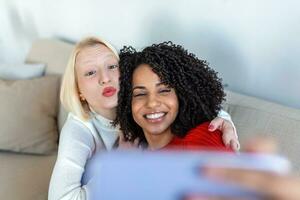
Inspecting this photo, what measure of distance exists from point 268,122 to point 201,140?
35 centimetres

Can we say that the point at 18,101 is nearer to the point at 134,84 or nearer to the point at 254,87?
the point at 134,84

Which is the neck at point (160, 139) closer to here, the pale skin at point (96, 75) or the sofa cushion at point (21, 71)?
the pale skin at point (96, 75)

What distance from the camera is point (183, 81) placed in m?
1.10

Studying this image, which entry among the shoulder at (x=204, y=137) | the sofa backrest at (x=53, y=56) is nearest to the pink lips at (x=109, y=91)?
the shoulder at (x=204, y=137)

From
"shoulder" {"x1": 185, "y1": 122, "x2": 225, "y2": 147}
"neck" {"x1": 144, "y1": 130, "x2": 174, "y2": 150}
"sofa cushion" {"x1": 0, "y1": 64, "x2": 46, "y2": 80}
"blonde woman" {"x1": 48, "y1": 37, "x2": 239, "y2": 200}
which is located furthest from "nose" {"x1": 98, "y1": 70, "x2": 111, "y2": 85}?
"sofa cushion" {"x1": 0, "y1": 64, "x2": 46, "y2": 80}

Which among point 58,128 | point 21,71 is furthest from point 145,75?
point 21,71

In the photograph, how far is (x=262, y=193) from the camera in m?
0.38

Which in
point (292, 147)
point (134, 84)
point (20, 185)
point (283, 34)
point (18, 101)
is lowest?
point (20, 185)

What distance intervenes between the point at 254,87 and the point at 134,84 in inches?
24.0

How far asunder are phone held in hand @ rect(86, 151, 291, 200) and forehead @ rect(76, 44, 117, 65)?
996 millimetres

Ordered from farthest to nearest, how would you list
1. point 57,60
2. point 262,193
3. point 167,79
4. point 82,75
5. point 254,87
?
point 57,60
point 254,87
point 82,75
point 167,79
point 262,193

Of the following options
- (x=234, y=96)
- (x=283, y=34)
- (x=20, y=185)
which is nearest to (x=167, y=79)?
(x=234, y=96)

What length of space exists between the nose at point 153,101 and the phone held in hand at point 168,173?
25.7 inches

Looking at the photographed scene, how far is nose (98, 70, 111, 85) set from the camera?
52.5 inches
